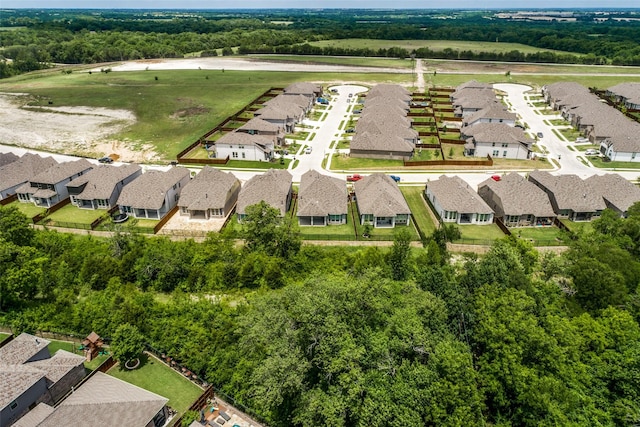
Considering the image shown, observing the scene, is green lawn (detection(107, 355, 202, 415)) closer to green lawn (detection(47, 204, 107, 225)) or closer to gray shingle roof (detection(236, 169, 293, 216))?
gray shingle roof (detection(236, 169, 293, 216))

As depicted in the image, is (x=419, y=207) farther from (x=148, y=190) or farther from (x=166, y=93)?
(x=166, y=93)

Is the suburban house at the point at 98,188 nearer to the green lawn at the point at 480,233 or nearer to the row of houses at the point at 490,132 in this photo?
the green lawn at the point at 480,233

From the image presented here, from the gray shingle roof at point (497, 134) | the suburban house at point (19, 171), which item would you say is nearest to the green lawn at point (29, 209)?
the suburban house at point (19, 171)

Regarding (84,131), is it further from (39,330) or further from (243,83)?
(39,330)

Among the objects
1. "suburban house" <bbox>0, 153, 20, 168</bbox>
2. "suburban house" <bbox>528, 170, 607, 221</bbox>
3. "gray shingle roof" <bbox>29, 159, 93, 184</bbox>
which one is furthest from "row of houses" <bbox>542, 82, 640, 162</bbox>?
"suburban house" <bbox>0, 153, 20, 168</bbox>

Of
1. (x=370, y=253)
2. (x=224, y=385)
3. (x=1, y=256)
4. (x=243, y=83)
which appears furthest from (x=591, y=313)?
(x=243, y=83)

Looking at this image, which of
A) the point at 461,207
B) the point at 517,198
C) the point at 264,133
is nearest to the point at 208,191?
the point at 264,133
